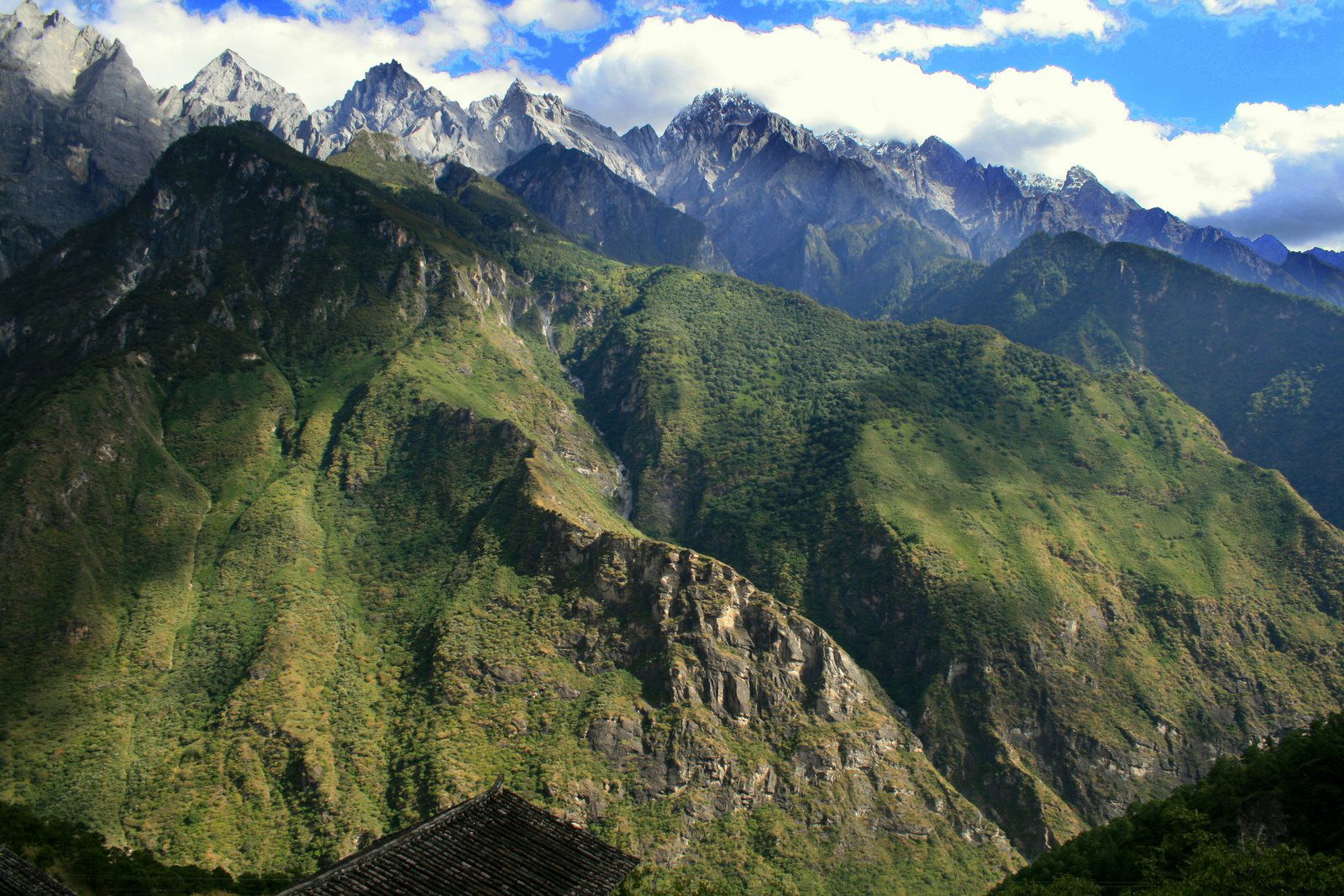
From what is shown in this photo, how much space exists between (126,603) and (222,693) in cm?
2321

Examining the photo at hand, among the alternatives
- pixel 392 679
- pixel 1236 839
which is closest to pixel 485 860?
pixel 1236 839

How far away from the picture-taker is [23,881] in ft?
129

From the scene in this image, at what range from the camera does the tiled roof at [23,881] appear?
38.4 meters

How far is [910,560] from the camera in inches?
7864

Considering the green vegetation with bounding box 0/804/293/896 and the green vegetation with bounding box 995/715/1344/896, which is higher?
the green vegetation with bounding box 995/715/1344/896

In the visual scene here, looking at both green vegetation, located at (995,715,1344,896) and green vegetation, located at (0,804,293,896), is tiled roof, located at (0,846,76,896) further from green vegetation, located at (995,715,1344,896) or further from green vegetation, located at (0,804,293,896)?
green vegetation, located at (995,715,1344,896)

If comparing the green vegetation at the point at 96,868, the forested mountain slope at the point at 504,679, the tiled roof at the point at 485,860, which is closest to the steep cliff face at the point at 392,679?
the forested mountain slope at the point at 504,679

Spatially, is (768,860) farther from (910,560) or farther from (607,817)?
(910,560)

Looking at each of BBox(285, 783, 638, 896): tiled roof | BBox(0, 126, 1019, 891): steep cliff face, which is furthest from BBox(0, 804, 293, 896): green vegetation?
BBox(0, 126, 1019, 891): steep cliff face

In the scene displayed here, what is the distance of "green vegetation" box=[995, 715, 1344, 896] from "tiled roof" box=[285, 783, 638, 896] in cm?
3526

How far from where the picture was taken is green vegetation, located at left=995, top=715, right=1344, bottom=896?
55.9m

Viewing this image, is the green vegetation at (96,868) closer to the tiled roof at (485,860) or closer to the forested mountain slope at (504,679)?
the tiled roof at (485,860)

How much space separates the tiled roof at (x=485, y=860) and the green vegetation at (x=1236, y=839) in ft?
116

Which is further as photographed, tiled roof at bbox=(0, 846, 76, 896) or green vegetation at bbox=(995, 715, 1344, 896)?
green vegetation at bbox=(995, 715, 1344, 896)
